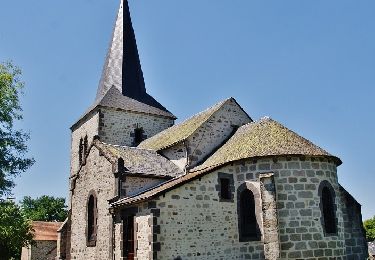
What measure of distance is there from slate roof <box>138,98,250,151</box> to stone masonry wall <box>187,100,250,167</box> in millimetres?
209

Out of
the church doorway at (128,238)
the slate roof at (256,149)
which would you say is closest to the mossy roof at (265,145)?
the slate roof at (256,149)

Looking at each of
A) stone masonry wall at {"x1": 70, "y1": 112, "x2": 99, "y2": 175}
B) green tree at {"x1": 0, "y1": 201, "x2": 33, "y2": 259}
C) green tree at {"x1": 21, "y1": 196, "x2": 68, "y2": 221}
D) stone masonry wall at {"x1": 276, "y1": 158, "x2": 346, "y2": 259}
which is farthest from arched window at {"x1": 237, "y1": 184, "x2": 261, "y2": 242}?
green tree at {"x1": 21, "y1": 196, "x2": 68, "y2": 221}

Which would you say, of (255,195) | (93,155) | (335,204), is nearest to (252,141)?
(255,195)

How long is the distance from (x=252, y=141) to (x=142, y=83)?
48.8ft

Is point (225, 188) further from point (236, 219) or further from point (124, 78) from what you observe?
point (124, 78)

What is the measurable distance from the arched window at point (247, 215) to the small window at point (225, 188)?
404mm

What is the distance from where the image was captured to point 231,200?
15422 mm

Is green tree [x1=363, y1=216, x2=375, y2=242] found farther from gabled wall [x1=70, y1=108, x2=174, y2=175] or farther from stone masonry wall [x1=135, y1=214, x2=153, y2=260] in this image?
stone masonry wall [x1=135, y1=214, x2=153, y2=260]

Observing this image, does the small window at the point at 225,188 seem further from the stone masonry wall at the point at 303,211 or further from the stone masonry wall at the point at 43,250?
the stone masonry wall at the point at 43,250

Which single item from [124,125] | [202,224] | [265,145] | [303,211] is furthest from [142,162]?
[124,125]

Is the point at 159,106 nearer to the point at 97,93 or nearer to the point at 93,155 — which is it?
the point at 97,93

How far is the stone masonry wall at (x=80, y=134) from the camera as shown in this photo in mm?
25859

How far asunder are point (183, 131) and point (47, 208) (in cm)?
4574

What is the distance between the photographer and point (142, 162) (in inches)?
714
